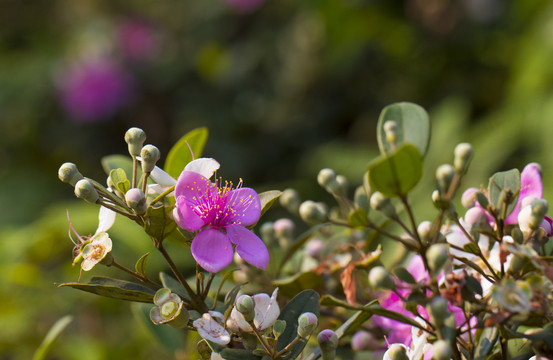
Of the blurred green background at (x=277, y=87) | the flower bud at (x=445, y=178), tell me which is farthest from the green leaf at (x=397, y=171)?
the blurred green background at (x=277, y=87)

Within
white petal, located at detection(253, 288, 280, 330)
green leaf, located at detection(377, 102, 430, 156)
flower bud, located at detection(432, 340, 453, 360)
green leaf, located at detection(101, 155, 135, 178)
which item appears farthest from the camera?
green leaf, located at detection(101, 155, 135, 178)

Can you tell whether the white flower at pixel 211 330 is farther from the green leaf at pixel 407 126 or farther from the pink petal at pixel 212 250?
the green leaf at pixel 407 126

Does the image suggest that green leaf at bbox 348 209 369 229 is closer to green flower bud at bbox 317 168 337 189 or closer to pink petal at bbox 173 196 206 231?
green flower bud at bbox 317 168 337 189

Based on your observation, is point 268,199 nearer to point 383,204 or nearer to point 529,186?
point 383,204

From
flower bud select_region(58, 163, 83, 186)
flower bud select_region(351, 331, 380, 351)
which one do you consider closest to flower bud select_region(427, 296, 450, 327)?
flower bud select_region(351, 331, 380, 351)

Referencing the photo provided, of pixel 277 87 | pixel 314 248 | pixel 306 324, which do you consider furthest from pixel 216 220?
pixel 277 87

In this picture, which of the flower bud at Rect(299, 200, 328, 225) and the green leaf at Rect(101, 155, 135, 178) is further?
the green leaf at Rect(101, 155, 135, 178)

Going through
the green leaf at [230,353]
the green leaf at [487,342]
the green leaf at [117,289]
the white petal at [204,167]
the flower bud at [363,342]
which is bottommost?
the flower bud at [363,342]
